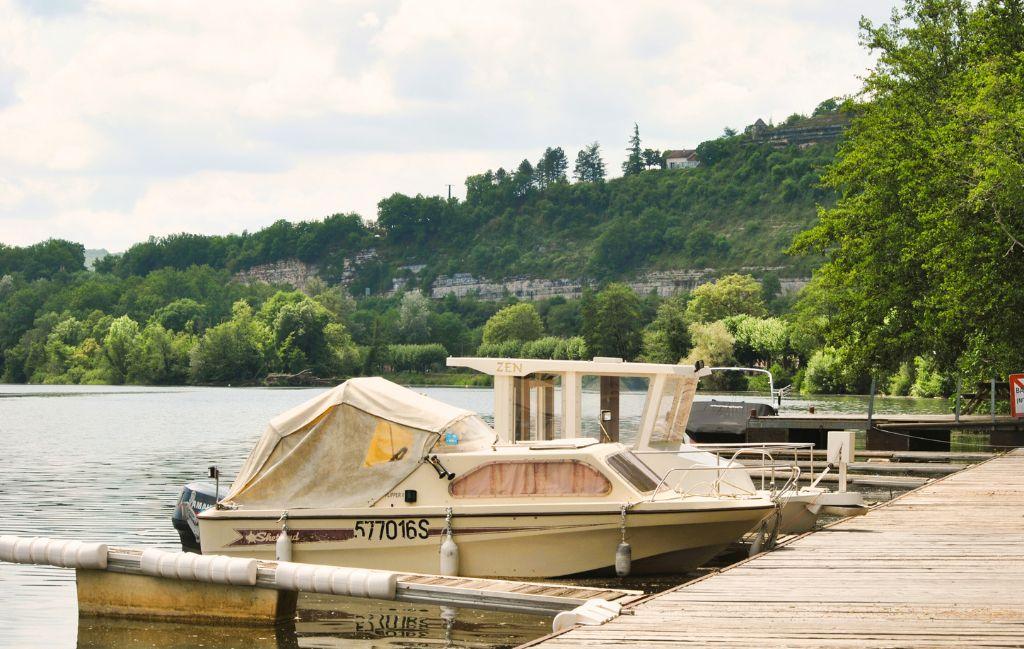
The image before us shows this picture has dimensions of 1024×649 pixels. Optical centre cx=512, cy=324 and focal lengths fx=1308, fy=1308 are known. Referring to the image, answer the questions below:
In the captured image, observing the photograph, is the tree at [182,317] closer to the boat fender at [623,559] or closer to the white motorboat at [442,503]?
the white motorboat at [442,503]

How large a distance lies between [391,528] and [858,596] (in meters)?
6.98

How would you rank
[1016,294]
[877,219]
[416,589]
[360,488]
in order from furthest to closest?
[877,219] < [1016,294] < [360,488] < [416,589]

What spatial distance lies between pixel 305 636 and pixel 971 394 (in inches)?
1495

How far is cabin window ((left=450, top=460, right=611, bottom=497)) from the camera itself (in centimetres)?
1622

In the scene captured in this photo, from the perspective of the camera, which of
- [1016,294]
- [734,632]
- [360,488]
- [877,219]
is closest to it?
[734,632]

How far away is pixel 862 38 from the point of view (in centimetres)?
4081

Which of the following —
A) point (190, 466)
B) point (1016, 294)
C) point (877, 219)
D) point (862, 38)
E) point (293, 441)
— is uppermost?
point (862, 38)

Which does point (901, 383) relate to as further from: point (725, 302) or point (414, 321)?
point (414, 321)

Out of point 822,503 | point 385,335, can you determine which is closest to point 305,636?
point 822,503

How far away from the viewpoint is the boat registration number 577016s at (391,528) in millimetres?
16328

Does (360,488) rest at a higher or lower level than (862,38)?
lower

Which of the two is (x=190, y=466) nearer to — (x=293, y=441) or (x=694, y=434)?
(x=694, y=434)

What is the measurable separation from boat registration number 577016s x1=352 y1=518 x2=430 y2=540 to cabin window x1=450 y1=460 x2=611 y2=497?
1.97ft

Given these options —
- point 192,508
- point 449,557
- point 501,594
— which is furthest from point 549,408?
point 501,594
